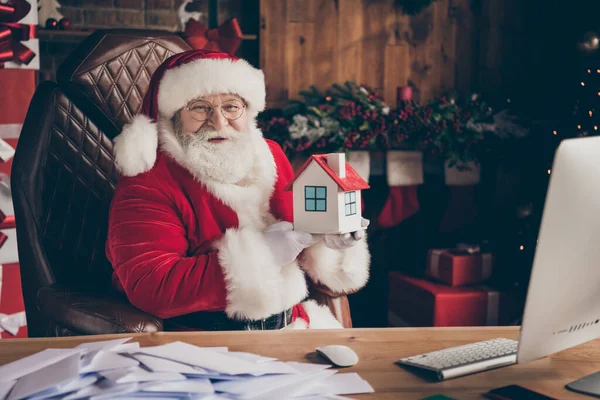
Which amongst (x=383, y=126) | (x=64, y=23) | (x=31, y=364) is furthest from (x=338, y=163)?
(x=64, y=23)

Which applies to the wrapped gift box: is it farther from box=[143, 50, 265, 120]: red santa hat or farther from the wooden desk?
the wooden desk

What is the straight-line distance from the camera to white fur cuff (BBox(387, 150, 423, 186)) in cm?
323

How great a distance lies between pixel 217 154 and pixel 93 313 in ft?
1.70

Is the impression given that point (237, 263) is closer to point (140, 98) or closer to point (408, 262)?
point (140, 98)

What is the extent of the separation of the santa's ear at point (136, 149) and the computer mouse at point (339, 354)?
2.60 feet

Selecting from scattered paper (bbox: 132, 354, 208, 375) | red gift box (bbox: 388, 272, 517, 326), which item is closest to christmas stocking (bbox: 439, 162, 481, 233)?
red gift box (bbox: 388, 272, 517, 326)

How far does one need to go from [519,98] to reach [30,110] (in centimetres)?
270

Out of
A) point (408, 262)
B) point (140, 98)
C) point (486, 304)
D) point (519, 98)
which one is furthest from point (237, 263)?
point (519, 98)

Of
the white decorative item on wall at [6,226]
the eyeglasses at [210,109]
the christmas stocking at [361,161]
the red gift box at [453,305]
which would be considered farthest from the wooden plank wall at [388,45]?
the eyeglasses at [210,109]

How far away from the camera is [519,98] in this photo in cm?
361

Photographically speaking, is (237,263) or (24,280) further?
(24,280)

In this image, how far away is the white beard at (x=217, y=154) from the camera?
172 centimetres

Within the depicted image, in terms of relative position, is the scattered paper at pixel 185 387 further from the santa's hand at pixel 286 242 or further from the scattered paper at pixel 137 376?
the santa's hand at pixel 286 242

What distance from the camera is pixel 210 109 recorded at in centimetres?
177
